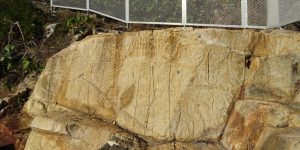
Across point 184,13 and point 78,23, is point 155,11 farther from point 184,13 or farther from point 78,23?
point 78,23

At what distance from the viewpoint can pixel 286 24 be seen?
8656mm

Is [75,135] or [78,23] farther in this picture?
[78,23]

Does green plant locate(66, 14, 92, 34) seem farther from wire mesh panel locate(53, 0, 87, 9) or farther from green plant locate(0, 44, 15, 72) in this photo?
green plant locate(0, 44, 15, 72)

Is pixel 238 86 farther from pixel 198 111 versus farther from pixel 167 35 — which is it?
pixel 167 35

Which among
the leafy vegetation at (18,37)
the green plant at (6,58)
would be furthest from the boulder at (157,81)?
the green plant at (6,58)

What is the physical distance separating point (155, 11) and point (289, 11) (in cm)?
240

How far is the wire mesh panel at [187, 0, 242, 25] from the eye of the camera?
892 cm

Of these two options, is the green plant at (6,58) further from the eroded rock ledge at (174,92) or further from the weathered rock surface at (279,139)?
the weathered rock surface at (279,139)

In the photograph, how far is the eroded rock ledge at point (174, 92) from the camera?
747 cm

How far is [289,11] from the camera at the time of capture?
850cm

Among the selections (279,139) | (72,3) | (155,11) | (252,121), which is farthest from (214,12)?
(72,3)

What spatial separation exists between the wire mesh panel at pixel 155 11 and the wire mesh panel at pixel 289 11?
5.83 feet

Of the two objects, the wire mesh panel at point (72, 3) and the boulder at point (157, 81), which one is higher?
the wire mesh panel at point (72, 3)

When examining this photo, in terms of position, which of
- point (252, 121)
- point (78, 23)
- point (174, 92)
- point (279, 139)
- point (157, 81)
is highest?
point (78, 23)
